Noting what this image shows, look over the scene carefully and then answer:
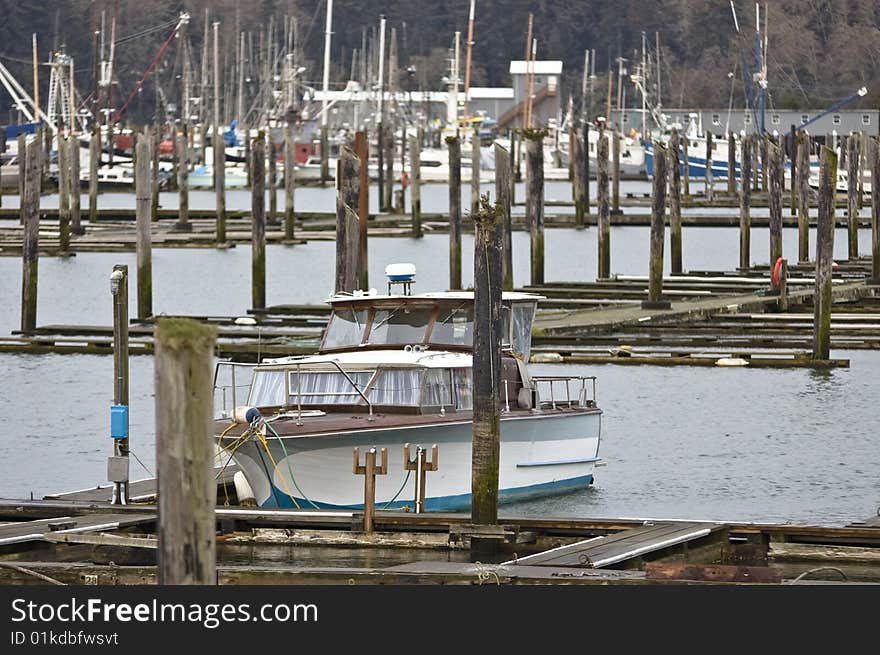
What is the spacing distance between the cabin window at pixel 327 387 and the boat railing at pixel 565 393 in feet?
9.54

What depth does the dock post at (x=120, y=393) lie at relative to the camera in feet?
66.7

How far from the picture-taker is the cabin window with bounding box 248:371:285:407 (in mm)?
22203

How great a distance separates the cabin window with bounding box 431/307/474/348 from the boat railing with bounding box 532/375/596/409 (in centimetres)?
144

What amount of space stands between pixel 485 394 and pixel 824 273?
1890 centimetres

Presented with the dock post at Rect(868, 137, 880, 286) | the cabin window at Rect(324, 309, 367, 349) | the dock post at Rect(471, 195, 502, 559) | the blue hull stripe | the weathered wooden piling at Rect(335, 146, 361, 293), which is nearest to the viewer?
the dock post at Rect(471, 195, 502, 559)

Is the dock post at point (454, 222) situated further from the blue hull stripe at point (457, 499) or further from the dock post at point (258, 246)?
the blue hull stripe at point (457, 499)

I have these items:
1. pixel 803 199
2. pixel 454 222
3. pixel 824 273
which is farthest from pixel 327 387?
pixel 803 199

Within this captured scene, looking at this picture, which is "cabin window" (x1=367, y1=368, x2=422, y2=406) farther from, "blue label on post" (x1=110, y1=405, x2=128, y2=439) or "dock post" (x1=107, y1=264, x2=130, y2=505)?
"blue label on post" (x1=110, y1=405, x2=128, y2=439)

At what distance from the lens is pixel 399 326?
23.2 m

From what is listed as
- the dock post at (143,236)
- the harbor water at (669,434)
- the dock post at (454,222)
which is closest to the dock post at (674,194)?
the dock post at (454,222)

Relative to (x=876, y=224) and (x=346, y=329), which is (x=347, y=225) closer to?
(x=346, y=329)

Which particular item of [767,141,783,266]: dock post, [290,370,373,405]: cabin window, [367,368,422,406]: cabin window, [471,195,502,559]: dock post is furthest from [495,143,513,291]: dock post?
[471,195,502,559]: dock post
